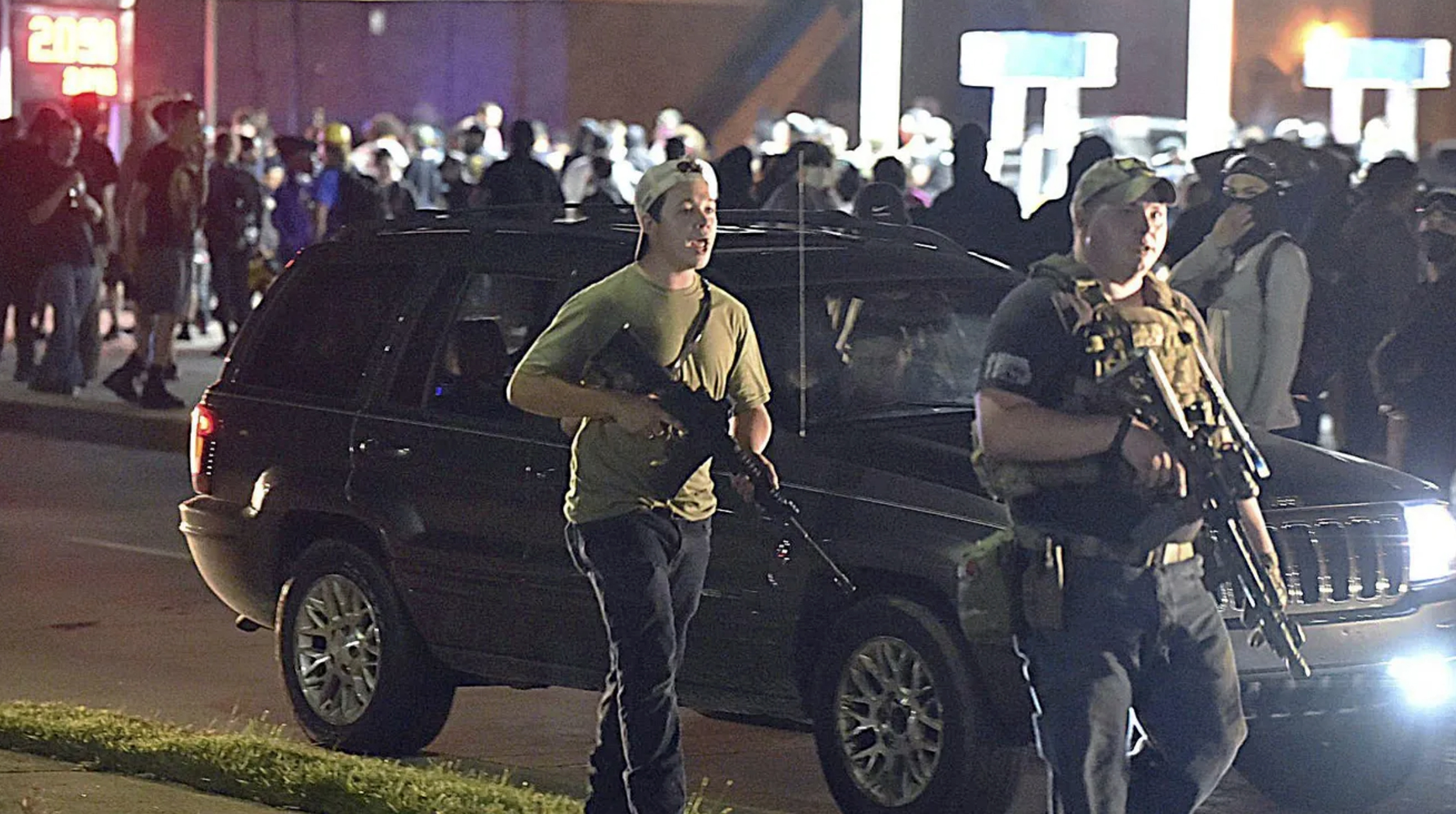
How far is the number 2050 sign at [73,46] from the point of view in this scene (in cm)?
2453

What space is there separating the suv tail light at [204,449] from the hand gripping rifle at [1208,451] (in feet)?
13.8

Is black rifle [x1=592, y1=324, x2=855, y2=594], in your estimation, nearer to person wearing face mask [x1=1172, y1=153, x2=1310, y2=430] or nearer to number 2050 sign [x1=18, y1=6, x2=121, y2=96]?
person wearing face mask [x1=1172, y1=153, x2=1310, y2=430]

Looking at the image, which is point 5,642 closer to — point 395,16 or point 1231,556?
point 1231,556

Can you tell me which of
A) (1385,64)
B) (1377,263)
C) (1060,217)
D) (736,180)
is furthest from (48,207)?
(1385,64)

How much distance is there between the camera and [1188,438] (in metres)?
5.25

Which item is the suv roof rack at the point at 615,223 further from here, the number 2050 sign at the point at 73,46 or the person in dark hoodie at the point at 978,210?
the number 2050 sign at the point at 73,46

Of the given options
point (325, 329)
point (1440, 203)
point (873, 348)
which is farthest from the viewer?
point (1440, 203)

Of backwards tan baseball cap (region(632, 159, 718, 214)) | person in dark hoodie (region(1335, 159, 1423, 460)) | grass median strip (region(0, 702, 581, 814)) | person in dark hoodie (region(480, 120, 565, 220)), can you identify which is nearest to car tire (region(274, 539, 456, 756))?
grass median strip (region(0, 702, 581, 814))

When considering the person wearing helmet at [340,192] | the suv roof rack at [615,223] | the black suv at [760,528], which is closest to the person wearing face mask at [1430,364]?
the suv roof rack at [615,223]

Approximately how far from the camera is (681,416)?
6.11 metres

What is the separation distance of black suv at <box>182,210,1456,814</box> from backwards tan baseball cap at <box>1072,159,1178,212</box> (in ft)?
4.23

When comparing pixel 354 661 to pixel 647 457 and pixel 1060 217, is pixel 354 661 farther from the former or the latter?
pixel 1060 217

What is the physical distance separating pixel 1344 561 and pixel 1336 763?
2.40 feet

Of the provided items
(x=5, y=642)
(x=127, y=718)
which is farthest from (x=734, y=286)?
(x=5, y=642)
